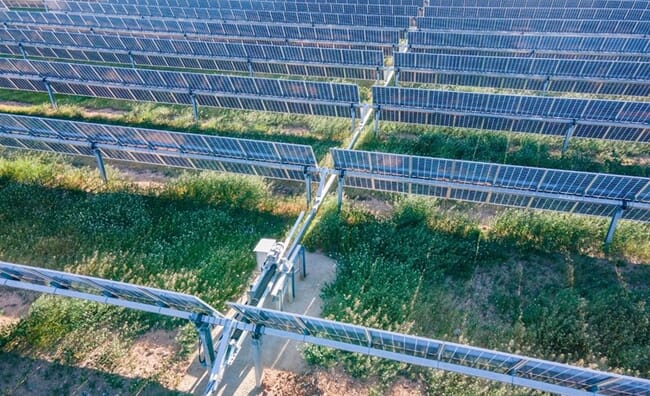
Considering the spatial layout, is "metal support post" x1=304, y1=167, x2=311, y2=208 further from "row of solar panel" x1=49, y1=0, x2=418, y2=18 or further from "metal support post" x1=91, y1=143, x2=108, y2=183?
"row of solar panel" x1=49, y1=0, x2=418, y2=18

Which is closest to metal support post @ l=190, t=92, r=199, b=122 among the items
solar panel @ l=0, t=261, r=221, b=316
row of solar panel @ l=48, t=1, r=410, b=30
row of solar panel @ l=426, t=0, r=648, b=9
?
solar panel @ l=0, t=261, r=221, b=316

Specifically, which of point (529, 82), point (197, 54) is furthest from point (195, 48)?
point (529, 82)

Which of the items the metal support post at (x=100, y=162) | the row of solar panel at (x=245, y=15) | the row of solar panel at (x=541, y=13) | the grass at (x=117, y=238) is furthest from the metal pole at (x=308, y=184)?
the row of solar panel at (x=541, y=13)

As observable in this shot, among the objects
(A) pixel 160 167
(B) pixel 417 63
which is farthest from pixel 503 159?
(A) pixel 160 167

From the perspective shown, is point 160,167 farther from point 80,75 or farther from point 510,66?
point 510,66

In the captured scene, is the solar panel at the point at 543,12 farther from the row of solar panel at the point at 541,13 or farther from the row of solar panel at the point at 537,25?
the row of solar panel at the point at 537,25
